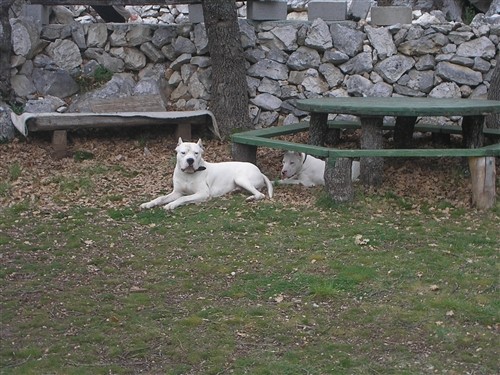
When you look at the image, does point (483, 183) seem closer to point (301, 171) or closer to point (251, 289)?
point (301, 171)

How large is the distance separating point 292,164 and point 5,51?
4225 millimetres

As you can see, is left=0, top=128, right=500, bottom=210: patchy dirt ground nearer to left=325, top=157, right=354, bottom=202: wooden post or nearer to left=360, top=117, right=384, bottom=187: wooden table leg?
left=360, top=117, right=384, bottom=187: wooden table leg

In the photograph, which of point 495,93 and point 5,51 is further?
Answer: point 5,51

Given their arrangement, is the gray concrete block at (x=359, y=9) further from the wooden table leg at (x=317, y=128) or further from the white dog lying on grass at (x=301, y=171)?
the white dog lying on grass at (x=301, y=171)

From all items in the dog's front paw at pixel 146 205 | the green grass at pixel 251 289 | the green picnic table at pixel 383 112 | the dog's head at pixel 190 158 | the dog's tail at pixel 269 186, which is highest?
the green picnic table at pixel 383 112

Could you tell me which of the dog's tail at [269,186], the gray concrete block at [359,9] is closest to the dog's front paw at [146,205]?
the dog's tail at [269,186]

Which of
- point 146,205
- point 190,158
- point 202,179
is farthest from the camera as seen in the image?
point 202,179

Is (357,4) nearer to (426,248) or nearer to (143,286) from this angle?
(426,248)

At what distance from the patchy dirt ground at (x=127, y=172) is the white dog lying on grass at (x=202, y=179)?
0.30 m

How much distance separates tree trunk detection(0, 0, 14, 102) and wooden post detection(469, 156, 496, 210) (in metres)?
6.00

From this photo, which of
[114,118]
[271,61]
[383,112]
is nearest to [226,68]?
[271,61]

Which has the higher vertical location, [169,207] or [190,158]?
[190,158]

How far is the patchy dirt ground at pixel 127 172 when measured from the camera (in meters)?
9.16

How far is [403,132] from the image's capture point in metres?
10.7
